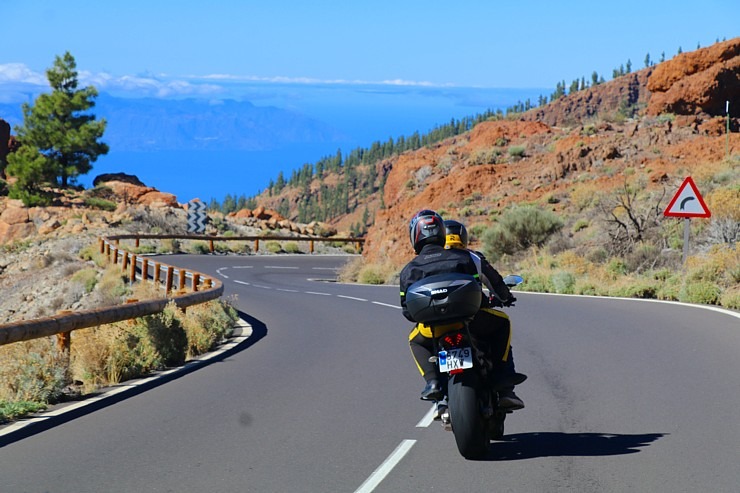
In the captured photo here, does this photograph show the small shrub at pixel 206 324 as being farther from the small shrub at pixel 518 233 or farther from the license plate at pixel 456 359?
the small shrub at pixel 518 233

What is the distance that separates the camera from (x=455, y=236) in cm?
784

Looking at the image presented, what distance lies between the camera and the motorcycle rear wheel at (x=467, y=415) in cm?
700

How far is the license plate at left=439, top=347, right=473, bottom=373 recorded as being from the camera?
6.98m

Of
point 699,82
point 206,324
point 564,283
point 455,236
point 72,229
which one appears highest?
point 699,82

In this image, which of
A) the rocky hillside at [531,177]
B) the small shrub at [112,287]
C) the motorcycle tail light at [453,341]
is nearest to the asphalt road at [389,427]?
the motorcycle tail light at [453,341]

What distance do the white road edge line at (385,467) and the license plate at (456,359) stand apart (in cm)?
75

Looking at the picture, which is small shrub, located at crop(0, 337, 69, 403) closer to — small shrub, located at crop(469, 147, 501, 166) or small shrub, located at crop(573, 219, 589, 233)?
small shrub, located at crop(573, 219, 589, 233)

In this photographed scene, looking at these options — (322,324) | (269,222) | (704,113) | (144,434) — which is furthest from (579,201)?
(269,222)

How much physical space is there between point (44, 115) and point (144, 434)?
2818 inches

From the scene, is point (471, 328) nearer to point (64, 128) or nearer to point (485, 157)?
point (485, 157)

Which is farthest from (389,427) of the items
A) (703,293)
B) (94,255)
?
(94,255)

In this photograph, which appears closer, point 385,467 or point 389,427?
point 385,467

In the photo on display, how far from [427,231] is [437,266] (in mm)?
426

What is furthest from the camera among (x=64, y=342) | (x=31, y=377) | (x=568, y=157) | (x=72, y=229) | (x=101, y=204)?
(x=101, y=204)
